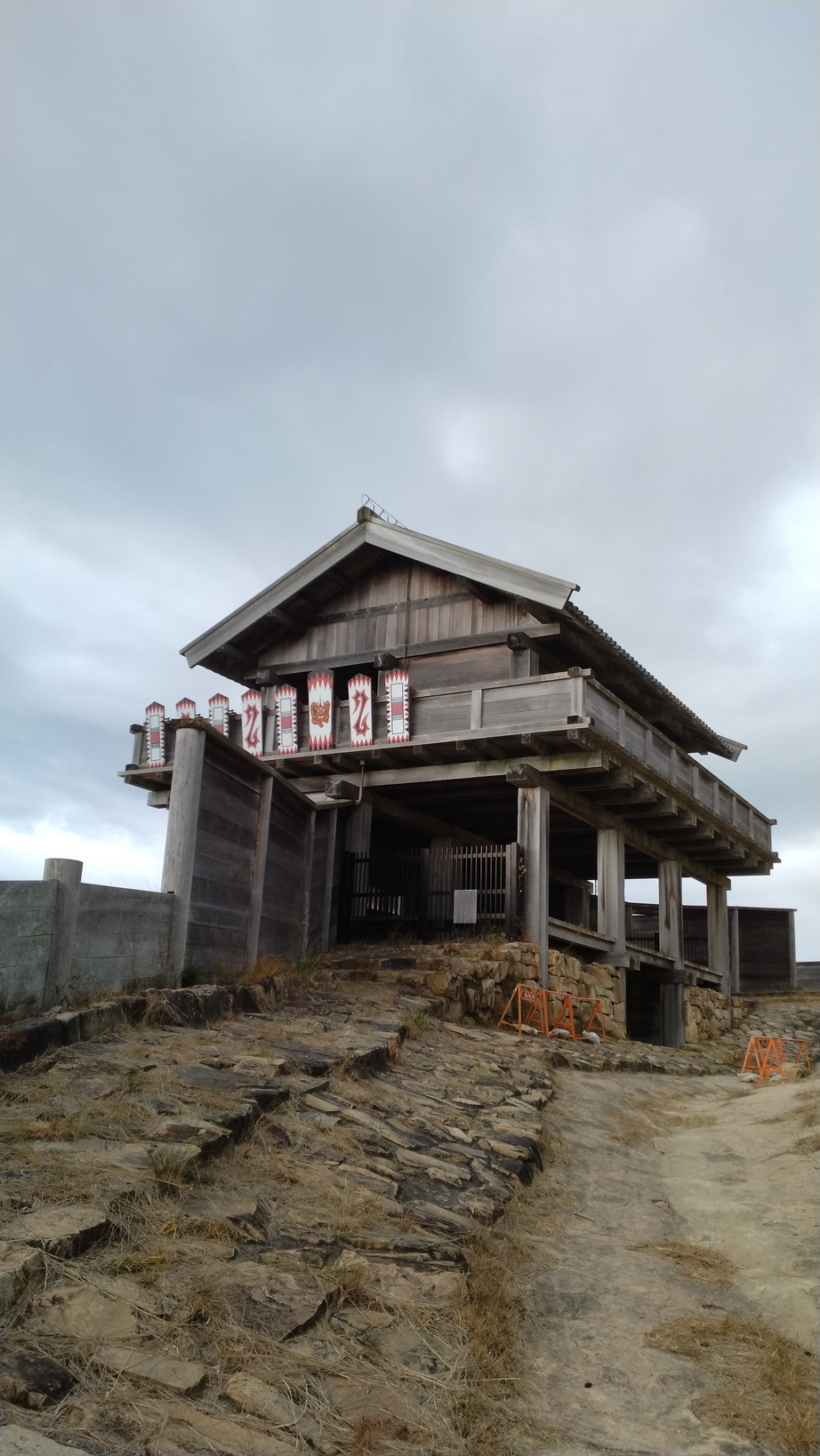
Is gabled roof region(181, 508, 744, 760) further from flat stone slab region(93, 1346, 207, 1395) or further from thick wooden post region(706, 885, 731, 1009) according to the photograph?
flat stone slab region(93, 1346, 207, 1395)

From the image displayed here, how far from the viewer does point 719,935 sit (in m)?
25.4

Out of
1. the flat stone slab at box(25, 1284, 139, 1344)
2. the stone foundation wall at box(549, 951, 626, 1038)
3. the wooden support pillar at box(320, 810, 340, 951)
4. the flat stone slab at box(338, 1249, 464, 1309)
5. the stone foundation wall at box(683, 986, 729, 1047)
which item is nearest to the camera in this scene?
the flat stone slab at box(25, 1284, 139, 1344)

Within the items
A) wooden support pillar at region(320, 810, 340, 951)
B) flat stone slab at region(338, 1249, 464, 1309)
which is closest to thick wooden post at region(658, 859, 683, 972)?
wooden support pillar at region(320, 810, 340, 951)

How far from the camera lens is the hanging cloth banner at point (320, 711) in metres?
17.4

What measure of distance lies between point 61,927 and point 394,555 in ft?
43.8

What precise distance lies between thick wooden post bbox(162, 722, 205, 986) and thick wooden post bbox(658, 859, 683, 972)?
13.5 metres

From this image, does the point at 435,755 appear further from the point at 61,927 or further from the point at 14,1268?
the point at 14,1268

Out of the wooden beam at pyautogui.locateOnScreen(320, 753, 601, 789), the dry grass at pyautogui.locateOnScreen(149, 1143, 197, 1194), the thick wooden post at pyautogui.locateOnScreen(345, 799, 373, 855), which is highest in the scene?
the wooden beam at pyautogui.locateOnScreen(320, 753, 601, 789)

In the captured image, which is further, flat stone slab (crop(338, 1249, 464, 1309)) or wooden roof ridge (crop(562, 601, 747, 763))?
wooden roof ridge (crop(562, 601, 747, 763))

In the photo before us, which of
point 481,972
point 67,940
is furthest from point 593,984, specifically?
point 67,940

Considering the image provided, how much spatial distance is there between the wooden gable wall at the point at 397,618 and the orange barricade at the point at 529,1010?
5651mm

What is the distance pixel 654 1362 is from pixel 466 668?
14303 mm

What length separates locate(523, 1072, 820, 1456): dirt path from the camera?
3.63 meters

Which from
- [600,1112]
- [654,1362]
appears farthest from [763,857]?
[654,1362]
